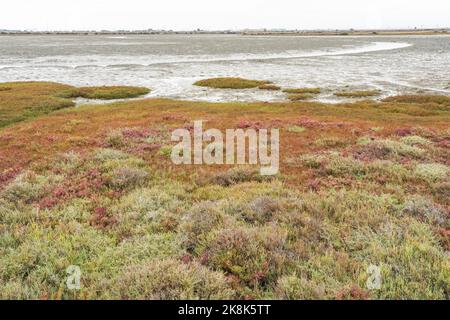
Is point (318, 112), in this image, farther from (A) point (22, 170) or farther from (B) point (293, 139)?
(A) point (22, 170)

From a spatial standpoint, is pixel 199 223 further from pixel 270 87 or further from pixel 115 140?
pixel 270 87

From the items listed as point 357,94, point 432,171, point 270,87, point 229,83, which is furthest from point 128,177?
point 229,83

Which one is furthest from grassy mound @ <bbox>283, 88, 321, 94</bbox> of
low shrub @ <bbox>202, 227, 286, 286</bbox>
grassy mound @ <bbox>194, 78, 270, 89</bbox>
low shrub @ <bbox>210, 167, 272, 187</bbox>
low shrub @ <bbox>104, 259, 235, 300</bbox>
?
A: low shrub @ <bbox>104, 259, 235, 300</bbox>

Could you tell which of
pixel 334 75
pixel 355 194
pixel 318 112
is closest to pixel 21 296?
pixel 355 194

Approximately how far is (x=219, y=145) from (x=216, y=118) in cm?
855

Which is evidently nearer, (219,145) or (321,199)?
(321,199)

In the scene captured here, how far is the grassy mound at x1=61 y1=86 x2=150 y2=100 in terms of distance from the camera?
39094 millimetres

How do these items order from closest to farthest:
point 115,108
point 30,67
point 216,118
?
1. point 216,118
2. point 115,108
3. point 30,67

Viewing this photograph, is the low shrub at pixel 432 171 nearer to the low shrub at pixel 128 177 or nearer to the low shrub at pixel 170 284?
the low shrub at pixel 170 284

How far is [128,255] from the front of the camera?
7.68 meters

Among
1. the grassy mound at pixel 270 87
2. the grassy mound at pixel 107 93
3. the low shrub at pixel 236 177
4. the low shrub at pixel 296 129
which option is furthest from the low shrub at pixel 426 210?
the grassy mound at pixel 270 87

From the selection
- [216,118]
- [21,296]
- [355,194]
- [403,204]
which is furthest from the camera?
[216,118]

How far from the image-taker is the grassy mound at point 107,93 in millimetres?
39094

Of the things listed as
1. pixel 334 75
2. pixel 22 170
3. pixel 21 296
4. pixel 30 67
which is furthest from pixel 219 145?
pixel 30 67
